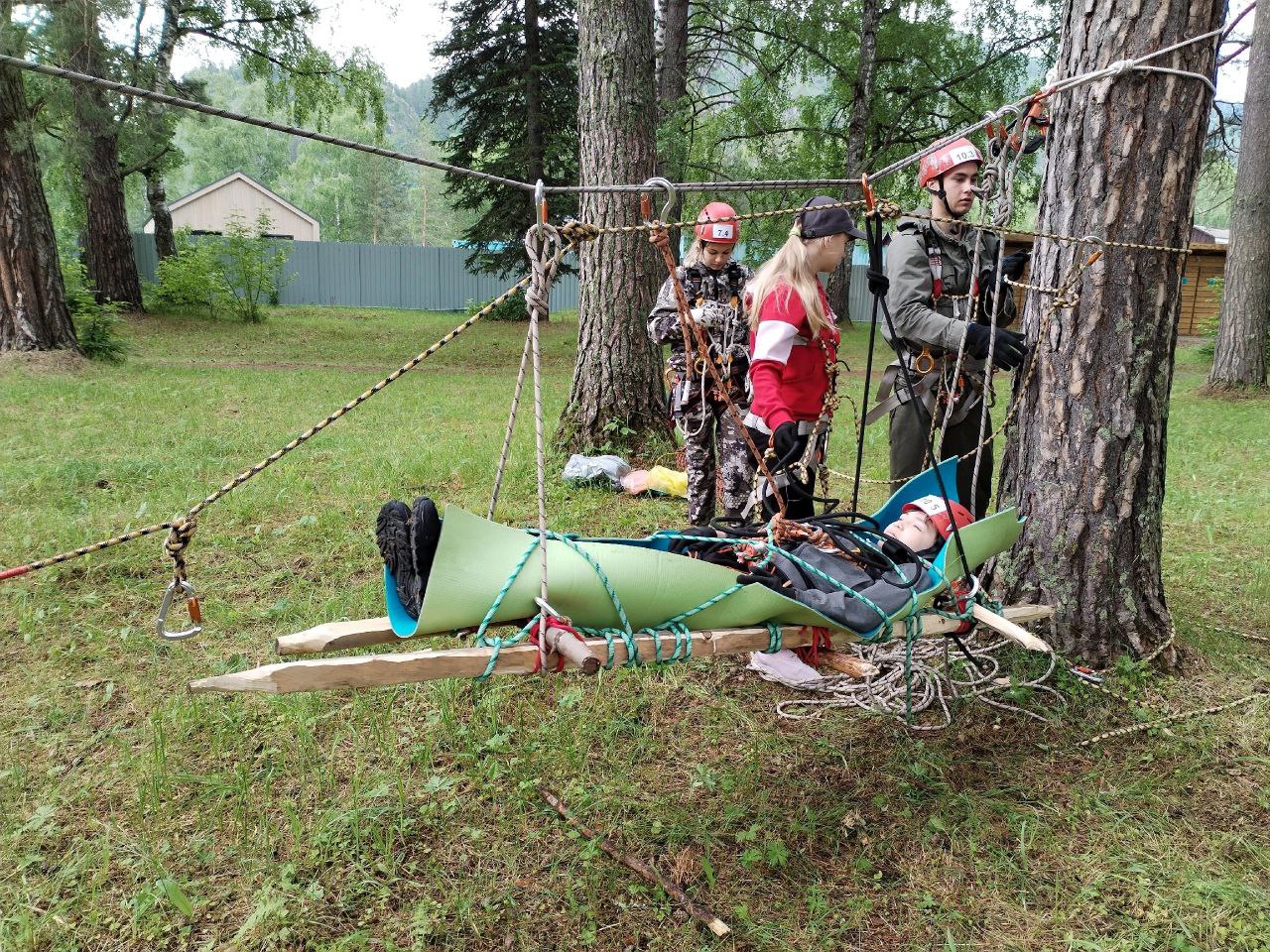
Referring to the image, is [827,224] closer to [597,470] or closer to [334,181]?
[597,470]

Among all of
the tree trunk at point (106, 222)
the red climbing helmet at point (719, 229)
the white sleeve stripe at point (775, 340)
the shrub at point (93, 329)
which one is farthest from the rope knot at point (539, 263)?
the tree trunk at point (106, 222)

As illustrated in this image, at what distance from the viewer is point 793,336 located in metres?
3.44

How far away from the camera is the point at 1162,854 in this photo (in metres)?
2.38

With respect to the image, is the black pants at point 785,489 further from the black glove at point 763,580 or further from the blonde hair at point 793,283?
the black glove at point 763,580

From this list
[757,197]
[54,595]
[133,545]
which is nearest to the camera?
[54,595]

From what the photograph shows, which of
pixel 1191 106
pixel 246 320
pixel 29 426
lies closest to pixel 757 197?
pixel 246 320

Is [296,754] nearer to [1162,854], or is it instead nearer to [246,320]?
[1162,854]

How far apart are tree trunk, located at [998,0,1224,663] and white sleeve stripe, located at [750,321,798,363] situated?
0.86 m

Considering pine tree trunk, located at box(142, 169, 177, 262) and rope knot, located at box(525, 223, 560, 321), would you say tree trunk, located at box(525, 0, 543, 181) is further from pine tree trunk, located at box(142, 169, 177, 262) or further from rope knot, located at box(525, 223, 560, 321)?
rope knot, located at box(525, 223, 560, 321)

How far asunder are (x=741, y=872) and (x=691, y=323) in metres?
1.85

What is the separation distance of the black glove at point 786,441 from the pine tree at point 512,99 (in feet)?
47.5

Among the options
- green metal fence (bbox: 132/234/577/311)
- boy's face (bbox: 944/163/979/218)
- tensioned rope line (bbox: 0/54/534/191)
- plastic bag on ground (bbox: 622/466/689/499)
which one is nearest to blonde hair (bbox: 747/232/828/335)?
boy's face (bbox: 944/163/979/218)

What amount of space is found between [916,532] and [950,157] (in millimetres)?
1587

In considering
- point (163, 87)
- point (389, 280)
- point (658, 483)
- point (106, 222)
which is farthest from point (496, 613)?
point (389, 280)
